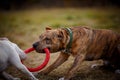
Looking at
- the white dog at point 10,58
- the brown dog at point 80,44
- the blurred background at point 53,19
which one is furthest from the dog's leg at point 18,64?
the blurred background at point 53,19

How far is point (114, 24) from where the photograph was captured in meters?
11.4

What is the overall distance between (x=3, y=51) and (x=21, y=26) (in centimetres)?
748

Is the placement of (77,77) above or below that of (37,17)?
above

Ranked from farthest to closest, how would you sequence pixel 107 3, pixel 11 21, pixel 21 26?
pixel 107 3 < pixel 11 21 < pixel 21 26

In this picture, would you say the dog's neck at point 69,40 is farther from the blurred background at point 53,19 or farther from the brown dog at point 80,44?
the blurred background at point 53,19

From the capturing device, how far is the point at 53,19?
14.0 meters

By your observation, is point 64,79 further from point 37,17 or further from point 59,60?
point 37,17

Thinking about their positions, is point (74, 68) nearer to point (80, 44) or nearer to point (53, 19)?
point (80, 44)

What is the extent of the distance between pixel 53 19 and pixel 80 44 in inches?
316

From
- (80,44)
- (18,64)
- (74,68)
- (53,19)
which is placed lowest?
(53,19)

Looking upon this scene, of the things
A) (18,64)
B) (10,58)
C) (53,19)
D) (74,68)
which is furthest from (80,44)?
(53,19)

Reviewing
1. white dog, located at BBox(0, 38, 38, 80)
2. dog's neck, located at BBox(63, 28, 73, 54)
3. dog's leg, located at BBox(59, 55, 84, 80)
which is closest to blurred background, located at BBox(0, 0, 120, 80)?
dog's leg, located at BBox(59, 55, 84, 80)

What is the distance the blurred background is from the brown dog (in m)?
0.36

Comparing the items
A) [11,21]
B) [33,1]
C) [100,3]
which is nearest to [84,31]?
[11,21]
